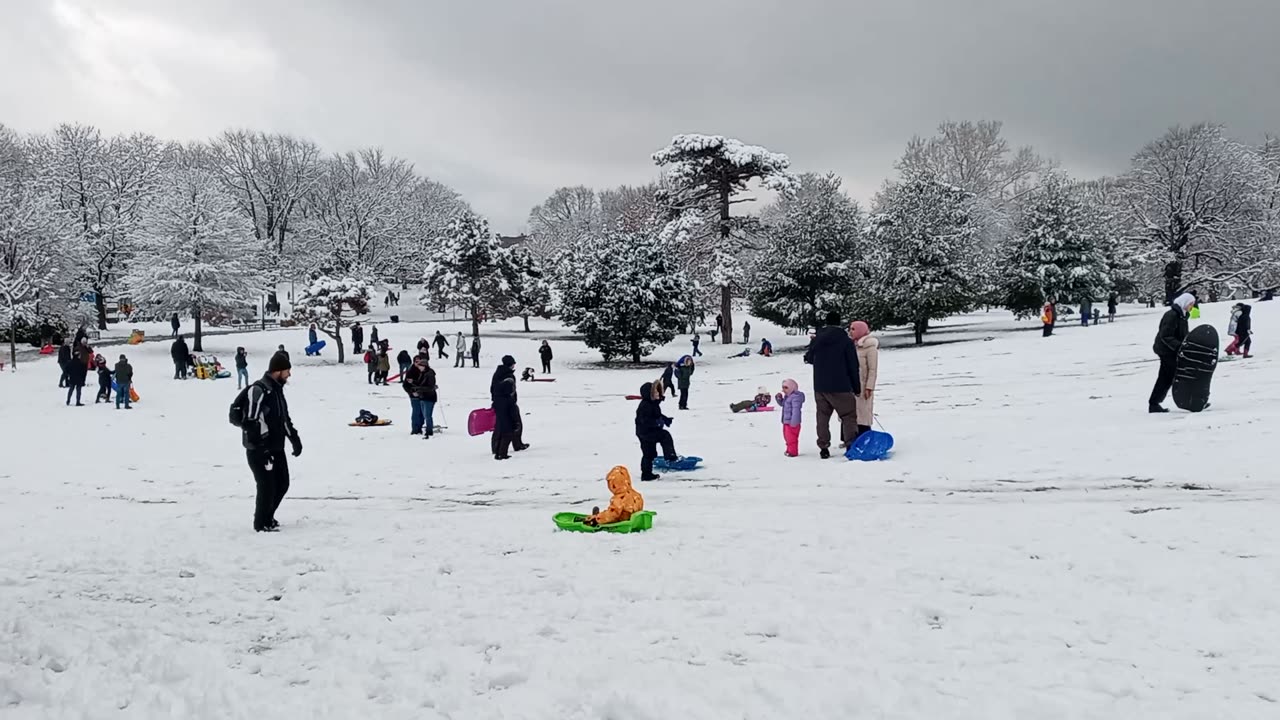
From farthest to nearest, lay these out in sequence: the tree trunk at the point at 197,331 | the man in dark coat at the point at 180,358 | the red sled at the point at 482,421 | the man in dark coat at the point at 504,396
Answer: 1. the tree trunk at the point at 197,331
2. the man in dark coat at the point at 180,358
3. the red sled at the point at 482,421
4. the man in dark coat at the point at 504,396

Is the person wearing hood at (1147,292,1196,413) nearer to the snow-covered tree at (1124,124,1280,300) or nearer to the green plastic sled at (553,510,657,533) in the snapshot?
the green plastic sled at (553,510,657,533)

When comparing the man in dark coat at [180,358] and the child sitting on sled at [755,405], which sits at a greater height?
the man in dark coat at [180,358]

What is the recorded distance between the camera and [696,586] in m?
5.57

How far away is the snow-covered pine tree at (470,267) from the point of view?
4822 cm

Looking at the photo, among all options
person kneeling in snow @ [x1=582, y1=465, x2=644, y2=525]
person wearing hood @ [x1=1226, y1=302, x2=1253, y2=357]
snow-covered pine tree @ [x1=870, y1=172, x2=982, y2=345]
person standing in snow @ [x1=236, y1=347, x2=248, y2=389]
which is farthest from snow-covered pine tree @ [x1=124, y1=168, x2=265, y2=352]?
person wearing hood @ [x1=1226, y1=302, x2=1253, y2=357]

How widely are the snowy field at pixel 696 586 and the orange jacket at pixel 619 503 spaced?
0.34 meters

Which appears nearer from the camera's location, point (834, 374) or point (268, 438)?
point (268, 438)

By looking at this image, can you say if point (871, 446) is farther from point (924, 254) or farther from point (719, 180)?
point (719, 180)

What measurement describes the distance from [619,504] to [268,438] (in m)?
3.50

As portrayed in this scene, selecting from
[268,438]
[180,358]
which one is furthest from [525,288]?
[268,438]

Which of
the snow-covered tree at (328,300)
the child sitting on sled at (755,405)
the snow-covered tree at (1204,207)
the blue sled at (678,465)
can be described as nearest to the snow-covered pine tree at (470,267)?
the snow-covered tree at (328,300)

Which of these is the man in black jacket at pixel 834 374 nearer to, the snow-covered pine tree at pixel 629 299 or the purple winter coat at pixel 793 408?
the purple winter coat at pixel 793 408

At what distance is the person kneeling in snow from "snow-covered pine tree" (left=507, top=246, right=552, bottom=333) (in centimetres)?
4297

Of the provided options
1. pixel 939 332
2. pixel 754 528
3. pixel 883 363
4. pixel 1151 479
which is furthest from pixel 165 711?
pixel 939 332
